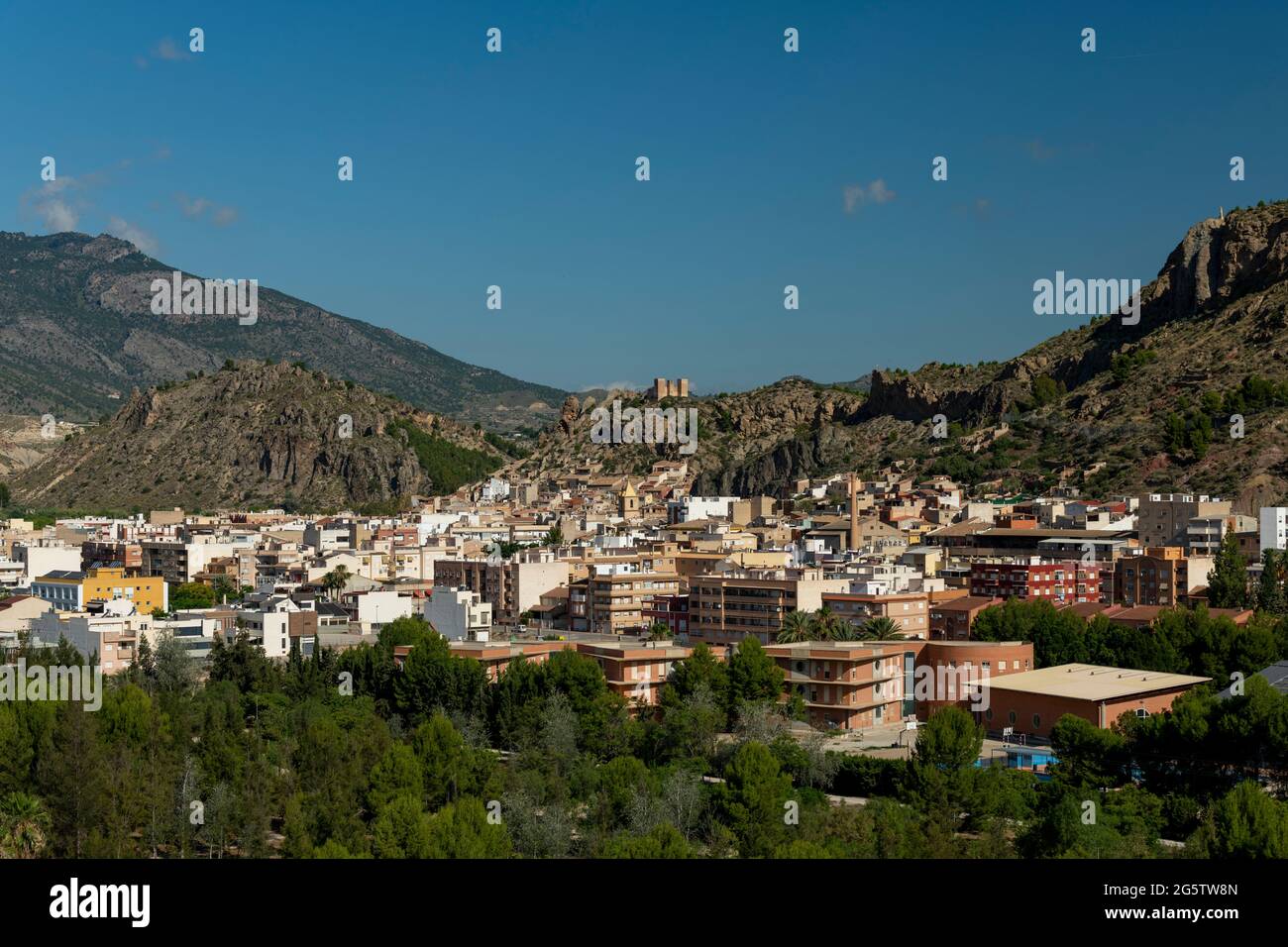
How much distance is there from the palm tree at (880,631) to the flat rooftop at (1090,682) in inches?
168

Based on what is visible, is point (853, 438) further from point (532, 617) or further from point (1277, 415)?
point (532, 617)

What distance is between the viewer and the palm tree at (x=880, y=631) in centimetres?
3930

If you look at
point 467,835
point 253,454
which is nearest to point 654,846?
point 467,835

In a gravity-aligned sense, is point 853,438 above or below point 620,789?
above

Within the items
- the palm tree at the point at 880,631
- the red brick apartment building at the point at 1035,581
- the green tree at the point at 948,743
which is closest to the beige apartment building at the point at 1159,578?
the red brick apartment building at the point at 1035,581

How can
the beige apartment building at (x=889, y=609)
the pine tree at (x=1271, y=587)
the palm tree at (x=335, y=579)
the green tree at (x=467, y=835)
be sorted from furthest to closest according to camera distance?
the palm tree at (x=335, y=579), the pine tree at (x=1271, y=587), the beige apartment building at (x=889, y=609), the green tree at (x=467, y=835)

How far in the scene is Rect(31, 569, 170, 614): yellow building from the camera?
1944 inches

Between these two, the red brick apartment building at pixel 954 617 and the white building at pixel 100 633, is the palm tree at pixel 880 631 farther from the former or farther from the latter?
the white building at pixel 100 633

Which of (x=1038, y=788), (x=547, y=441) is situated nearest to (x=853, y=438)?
(x=547, y=441)

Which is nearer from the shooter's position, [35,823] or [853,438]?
[35,823]

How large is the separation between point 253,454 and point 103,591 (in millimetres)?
71592

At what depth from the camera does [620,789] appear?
25.8 m

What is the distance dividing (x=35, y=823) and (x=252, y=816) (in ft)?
10.3

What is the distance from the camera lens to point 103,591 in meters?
50.5
